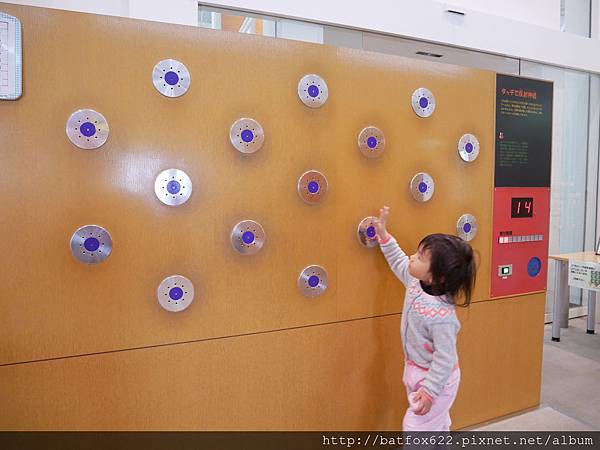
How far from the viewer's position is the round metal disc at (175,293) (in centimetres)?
178

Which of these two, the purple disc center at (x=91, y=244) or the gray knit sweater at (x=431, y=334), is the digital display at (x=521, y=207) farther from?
the purple disc center at (x=91, y=244)

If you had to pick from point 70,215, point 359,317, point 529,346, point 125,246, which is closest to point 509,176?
point 529,346

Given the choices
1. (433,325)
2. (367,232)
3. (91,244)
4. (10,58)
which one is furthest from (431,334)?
(10,58)

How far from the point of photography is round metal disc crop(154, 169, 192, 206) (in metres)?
1.75

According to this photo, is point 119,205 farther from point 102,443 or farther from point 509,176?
point 509,176

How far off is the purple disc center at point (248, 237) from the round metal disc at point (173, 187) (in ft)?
0.94

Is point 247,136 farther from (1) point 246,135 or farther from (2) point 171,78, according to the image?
(2) point 171,78

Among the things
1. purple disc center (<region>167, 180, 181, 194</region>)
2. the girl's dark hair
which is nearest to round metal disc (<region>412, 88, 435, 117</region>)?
the girl's dark hair

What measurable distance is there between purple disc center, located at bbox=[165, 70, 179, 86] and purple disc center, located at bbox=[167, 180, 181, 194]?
0.39 m

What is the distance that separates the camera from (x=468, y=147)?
2.43m

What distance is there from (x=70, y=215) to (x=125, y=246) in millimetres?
227

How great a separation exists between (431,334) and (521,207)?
1.24 metres

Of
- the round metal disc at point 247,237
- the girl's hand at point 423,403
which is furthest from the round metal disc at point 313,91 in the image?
the girl's hand at point 423,403

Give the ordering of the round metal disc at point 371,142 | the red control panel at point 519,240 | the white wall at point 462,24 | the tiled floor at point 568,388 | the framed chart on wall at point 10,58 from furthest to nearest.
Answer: the white wall at point 462,24, the tiled floor at point 568,388, the red control panel at point 519,240, the round metal disc at point 371,142, the framed chart on wall at point 10,58
